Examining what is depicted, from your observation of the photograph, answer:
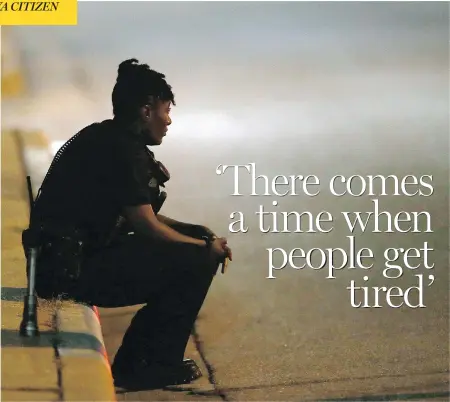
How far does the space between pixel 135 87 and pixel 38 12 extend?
1.85 feet

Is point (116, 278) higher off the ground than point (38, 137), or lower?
lower

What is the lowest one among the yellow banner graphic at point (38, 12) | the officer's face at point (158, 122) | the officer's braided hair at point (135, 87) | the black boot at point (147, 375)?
the black boot at point (147, 375)

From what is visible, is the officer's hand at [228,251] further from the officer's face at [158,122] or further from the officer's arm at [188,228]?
the officer's face at [158,122]

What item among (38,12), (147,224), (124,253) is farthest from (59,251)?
(38,12)

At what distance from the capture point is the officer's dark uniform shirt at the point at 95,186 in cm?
285

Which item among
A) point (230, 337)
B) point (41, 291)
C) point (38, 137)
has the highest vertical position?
point (38, 137)

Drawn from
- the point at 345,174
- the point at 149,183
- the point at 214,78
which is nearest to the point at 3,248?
the point at 149,183

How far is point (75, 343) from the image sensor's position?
2639 millimetres

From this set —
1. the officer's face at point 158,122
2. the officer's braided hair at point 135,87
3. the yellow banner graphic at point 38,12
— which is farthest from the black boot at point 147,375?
the yellow banner graphic at point 38,12

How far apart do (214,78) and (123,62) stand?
1.35ft

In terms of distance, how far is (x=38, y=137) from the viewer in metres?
3.08

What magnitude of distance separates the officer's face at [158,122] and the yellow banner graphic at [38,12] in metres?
0.54

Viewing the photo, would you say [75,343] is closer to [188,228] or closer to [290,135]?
[188,228]

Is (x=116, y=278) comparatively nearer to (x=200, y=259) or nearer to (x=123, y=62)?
(x=200, y=259)
